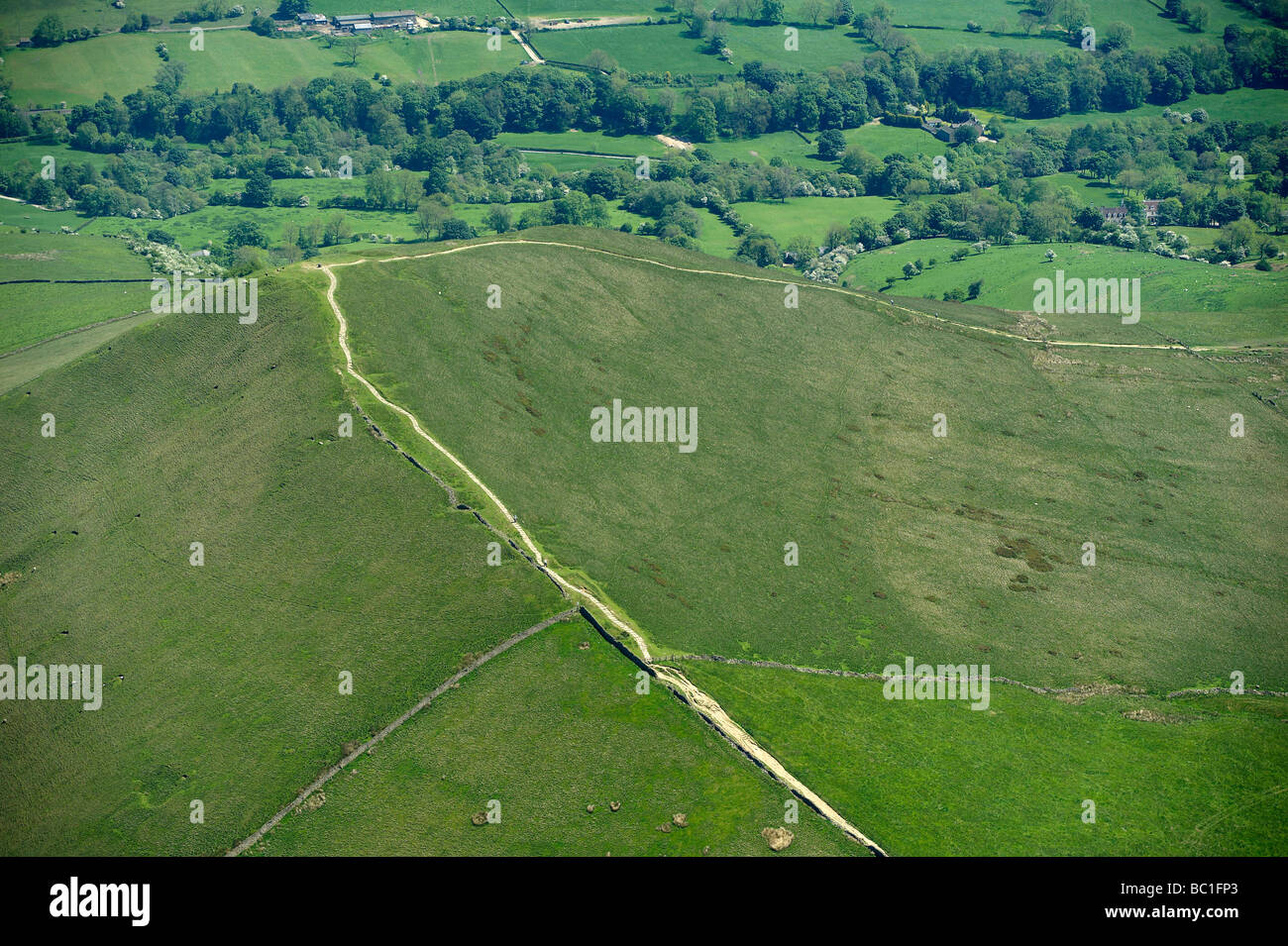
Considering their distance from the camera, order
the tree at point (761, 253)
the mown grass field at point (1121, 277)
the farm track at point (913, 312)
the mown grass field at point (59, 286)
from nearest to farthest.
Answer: the farm track at point (913, 312)
the mown grass field at point (59, 286)
the mown grass field at point (1121, 277)
the tree at point (761, 253)

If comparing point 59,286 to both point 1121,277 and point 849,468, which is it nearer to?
point 849,468

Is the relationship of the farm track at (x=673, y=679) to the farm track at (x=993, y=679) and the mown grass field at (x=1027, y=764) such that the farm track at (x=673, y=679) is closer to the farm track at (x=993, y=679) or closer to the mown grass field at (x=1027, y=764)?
the mown grass field at (x=1027, y=764)

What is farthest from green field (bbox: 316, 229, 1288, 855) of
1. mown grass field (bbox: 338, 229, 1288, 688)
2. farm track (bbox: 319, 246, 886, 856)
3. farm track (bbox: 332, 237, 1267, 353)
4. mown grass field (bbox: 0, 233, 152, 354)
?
mown grass field (bbox: 0, 233, 152, 354)

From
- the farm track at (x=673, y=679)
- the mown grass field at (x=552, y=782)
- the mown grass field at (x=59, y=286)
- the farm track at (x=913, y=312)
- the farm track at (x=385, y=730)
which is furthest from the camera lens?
the mown grass field at (x=59, y=286)

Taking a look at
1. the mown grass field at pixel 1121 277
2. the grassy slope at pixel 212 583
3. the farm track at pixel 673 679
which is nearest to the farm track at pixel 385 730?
the grassy slope at pixel 212 583

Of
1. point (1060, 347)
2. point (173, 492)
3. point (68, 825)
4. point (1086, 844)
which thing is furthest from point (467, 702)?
point (1060, 347)
